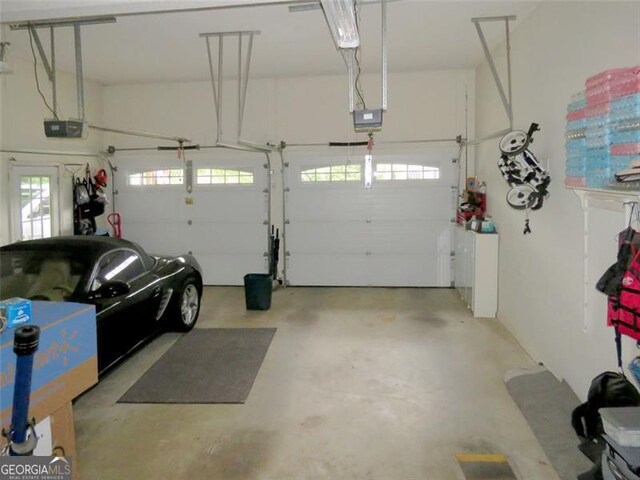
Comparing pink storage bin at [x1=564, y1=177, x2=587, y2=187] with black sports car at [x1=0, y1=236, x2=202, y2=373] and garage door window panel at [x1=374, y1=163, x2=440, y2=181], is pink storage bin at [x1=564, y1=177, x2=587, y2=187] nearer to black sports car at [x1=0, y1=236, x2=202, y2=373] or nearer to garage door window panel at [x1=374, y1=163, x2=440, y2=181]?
black sports car at [x1=0, y1=236, x2=202, y2=373]

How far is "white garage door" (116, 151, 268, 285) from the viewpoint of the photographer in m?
7.84

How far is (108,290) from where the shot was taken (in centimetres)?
353

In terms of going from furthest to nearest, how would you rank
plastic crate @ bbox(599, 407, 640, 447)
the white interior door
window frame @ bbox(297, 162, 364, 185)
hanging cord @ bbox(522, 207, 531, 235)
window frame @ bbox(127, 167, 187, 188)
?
window frame @ bbox(127, 167, 187, 188), window frame @ bbox(297, 162, 364, 185), the white interior door, hanging cord @ bbox(522, 207, 531, 235), plastic crate @ bbox(599, 407, 640, 447)

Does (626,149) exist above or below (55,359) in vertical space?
above

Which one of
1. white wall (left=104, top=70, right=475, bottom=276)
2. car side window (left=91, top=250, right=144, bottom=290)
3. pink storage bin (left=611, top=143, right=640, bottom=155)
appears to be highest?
white wall (left=104, top=70, right=475, bottom=276)

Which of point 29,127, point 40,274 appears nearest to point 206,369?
point 40,274

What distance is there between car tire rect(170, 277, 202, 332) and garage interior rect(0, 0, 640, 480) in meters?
0.25

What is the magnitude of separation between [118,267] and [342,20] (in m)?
2.81

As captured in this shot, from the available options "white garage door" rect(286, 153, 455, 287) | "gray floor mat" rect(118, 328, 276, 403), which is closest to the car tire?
"gray floor mat" rect(118, 328, 276, 403)

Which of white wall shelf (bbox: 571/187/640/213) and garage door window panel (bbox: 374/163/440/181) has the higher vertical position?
garage door window panel (bbox: 374/163/440/181)

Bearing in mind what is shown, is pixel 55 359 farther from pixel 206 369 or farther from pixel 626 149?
pixel 626 149

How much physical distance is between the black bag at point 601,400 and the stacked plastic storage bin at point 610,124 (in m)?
1.16

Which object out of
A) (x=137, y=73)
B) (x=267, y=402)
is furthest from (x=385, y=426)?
(x=137, y=73)

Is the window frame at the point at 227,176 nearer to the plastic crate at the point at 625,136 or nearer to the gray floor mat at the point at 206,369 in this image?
the gray floor mat at the point at 206,369
